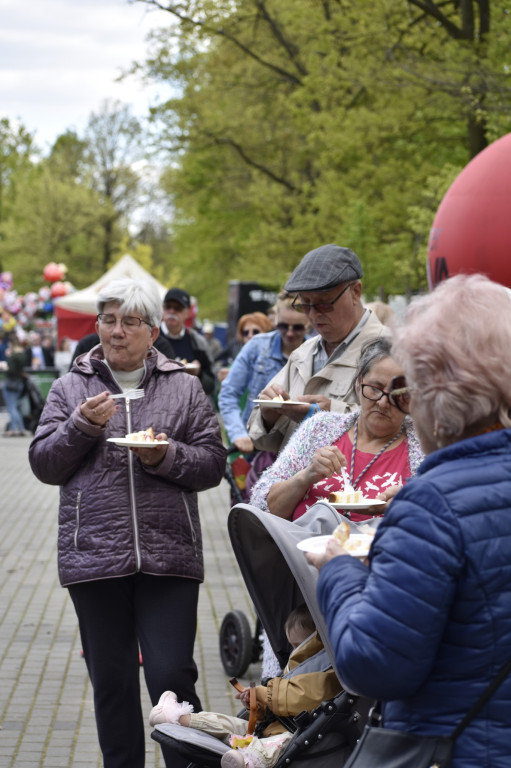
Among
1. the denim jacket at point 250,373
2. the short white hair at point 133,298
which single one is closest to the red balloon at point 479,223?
the denim jacket at point 250,373

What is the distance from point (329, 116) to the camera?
63.5ft

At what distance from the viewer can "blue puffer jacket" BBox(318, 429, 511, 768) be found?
7.11ft

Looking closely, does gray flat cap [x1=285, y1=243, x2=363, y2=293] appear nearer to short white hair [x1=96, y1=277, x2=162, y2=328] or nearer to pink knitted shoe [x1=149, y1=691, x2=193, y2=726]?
short white hair [x1=96, y1=277, x2=162, y2=328]

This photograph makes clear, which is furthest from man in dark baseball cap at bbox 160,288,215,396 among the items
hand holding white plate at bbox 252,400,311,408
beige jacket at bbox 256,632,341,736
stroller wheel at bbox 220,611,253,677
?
beige jacket at bbox 256,632,341,736

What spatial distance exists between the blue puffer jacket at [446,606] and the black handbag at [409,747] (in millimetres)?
15

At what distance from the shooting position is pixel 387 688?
224cm

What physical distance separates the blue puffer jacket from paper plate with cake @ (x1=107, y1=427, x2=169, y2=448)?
68.9 inches

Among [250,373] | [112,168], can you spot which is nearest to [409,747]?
[250,373]

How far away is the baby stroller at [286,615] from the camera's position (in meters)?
3.14

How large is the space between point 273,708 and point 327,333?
1.88 meters

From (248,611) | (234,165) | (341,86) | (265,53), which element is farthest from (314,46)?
(248,611)

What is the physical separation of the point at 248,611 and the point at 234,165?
23.4 metres

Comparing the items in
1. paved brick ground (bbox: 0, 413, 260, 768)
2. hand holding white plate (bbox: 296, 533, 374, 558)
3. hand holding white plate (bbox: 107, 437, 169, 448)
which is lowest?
paved brick ground (bbox: 0, 413, 260, 768)

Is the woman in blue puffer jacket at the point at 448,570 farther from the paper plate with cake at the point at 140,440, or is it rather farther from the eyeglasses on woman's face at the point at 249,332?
the eyeglasses on woman's face at the point at 249,332
